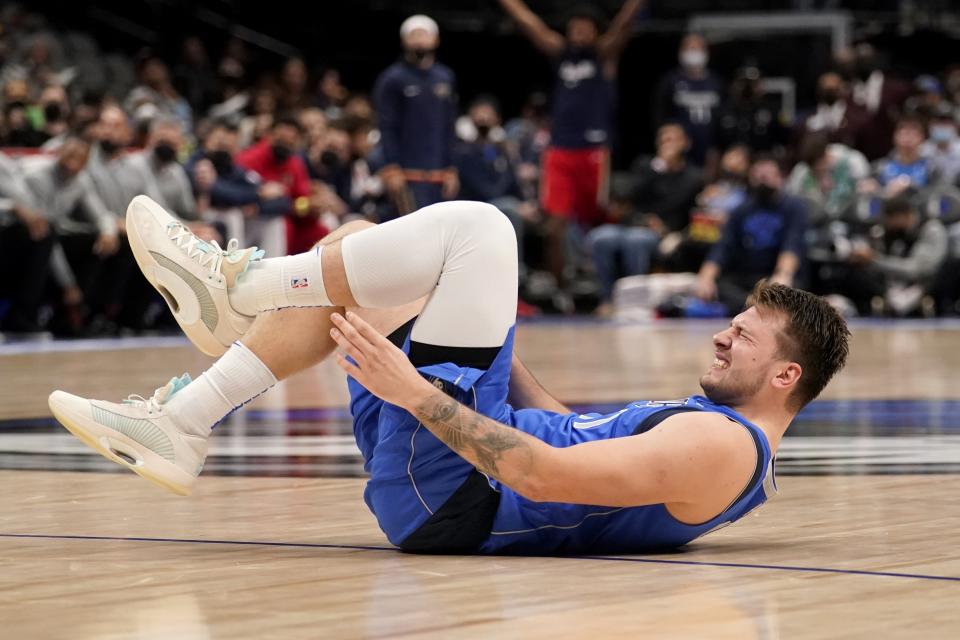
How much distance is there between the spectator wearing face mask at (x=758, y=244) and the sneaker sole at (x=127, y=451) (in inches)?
317

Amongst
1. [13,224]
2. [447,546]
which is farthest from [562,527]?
[13,224]

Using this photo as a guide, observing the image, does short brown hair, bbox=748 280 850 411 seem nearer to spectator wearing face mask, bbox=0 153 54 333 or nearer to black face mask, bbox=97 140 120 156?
spectator wearing face mask, bbox=0 153 54 333

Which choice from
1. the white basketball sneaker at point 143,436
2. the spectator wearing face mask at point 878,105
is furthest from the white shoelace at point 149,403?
the spectator wearing face mask at point 878,105

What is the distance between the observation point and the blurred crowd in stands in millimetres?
10609

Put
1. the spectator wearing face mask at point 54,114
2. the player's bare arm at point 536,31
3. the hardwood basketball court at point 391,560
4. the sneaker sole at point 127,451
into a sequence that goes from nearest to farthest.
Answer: the hardwood basketball court at point 391,560
the sneaker sole at point 127,451
the spectator wearing face mask at point 54,114
the player's bare arm at point 536,31

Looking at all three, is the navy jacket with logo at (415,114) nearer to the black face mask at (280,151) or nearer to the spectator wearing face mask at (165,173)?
the black face mask at (280,151)

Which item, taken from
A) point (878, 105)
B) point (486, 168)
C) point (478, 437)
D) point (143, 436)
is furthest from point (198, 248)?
point (878, 105)

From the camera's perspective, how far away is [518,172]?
14633mm

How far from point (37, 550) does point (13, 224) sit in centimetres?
714

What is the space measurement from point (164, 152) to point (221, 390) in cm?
786

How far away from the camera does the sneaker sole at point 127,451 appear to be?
3211 millimetres

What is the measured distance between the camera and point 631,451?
280 cm

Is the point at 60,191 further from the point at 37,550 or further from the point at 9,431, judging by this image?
the point at 37,550

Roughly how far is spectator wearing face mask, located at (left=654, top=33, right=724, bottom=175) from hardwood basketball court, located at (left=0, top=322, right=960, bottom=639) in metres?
8.51
